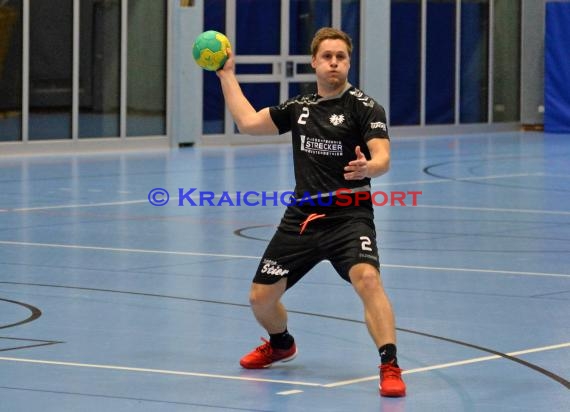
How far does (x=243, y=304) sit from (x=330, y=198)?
7.94 ft

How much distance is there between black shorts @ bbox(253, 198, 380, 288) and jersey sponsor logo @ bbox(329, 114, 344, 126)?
455 mm

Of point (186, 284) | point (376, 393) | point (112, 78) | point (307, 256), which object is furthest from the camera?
point (112, 78)

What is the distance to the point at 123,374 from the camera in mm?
7082

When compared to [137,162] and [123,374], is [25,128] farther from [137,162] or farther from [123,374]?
[123,374]

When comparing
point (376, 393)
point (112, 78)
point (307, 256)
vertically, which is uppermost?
point (112, 78)

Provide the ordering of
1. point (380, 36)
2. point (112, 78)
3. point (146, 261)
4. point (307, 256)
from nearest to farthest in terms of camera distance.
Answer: point (307, 256), point (146, 261), point (112, 78), point (380, 36)

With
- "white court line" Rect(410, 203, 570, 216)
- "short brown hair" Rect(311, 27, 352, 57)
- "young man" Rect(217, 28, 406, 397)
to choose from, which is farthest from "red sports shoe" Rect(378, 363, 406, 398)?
"white court line" Rect(410, 203, 570, 216)

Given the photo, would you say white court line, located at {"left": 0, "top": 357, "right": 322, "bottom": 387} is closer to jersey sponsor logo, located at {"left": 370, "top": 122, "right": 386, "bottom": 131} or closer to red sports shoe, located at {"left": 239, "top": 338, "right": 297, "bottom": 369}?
red sports shoe, located at {"left": 239, "top": 338, "right": 297, "bottom": 369}

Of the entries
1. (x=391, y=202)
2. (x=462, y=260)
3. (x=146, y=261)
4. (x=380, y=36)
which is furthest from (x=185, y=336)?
(x=380, y=36)

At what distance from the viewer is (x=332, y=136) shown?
7.11m

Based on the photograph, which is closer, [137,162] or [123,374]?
[123,374]

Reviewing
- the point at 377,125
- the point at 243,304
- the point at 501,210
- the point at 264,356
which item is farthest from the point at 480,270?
the point at 501,210

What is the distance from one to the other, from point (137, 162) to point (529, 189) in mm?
7095

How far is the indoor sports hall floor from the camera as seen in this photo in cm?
675
